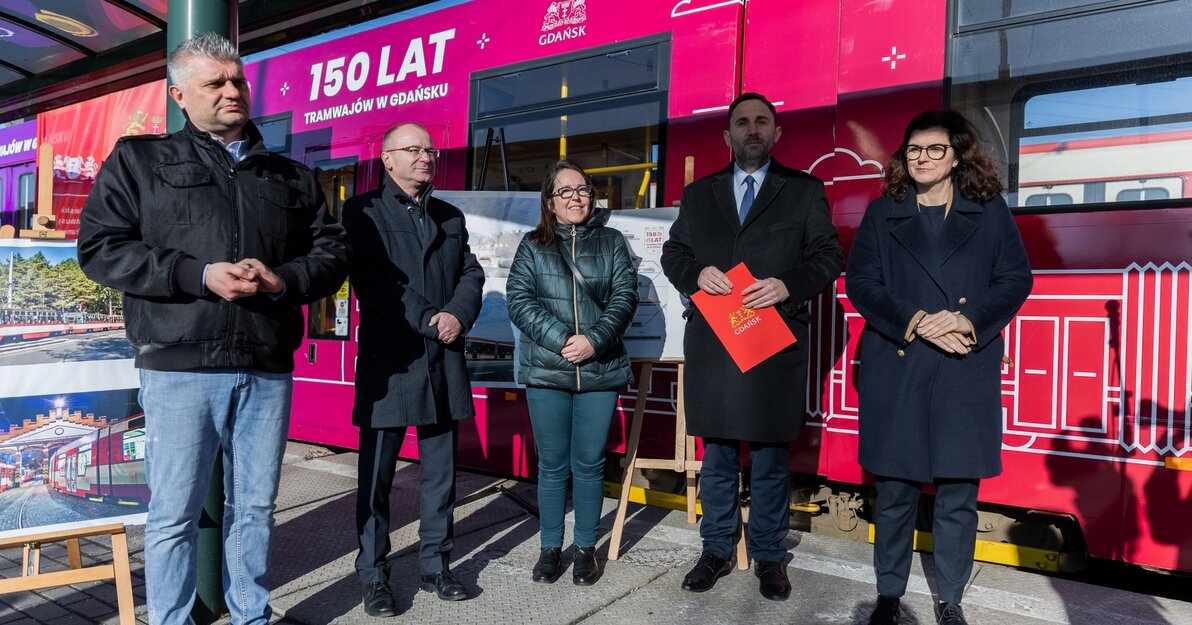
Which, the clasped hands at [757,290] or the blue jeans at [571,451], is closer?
the clasped hands at [757,290]

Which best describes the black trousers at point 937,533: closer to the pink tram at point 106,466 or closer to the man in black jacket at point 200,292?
the man in black jacket at point 200,292

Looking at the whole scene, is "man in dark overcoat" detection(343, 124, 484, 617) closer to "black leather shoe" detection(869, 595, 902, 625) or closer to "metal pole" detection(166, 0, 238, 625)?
"metal pole" detection(166, 0, 238, 625)

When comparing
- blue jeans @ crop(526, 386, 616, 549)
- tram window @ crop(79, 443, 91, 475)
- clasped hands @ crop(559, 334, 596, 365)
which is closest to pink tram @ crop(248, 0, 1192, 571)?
blue jeans @ crop(526, 386, 616, 549)

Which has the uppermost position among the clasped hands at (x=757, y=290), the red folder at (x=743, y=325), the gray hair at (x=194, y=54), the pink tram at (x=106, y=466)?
the gray hair at (x=194, y=54)

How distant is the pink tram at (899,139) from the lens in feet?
9.87

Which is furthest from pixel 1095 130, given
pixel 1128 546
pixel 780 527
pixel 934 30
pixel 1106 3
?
pixel 780 527

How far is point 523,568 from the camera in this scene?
3598mm

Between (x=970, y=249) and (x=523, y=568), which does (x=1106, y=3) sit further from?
(x=523, y=568)

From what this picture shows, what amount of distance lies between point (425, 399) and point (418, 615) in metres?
0.82

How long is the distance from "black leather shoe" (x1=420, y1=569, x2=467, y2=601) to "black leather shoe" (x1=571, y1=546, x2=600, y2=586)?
470 millimetres

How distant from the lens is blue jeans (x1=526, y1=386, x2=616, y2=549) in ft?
11.0

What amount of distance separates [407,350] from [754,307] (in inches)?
54.0

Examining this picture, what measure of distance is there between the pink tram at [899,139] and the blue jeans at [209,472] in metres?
→ 0.50

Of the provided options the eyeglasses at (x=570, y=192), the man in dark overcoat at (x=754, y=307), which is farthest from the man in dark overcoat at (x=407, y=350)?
the man in dark overcoat at (x=754, y=307)
